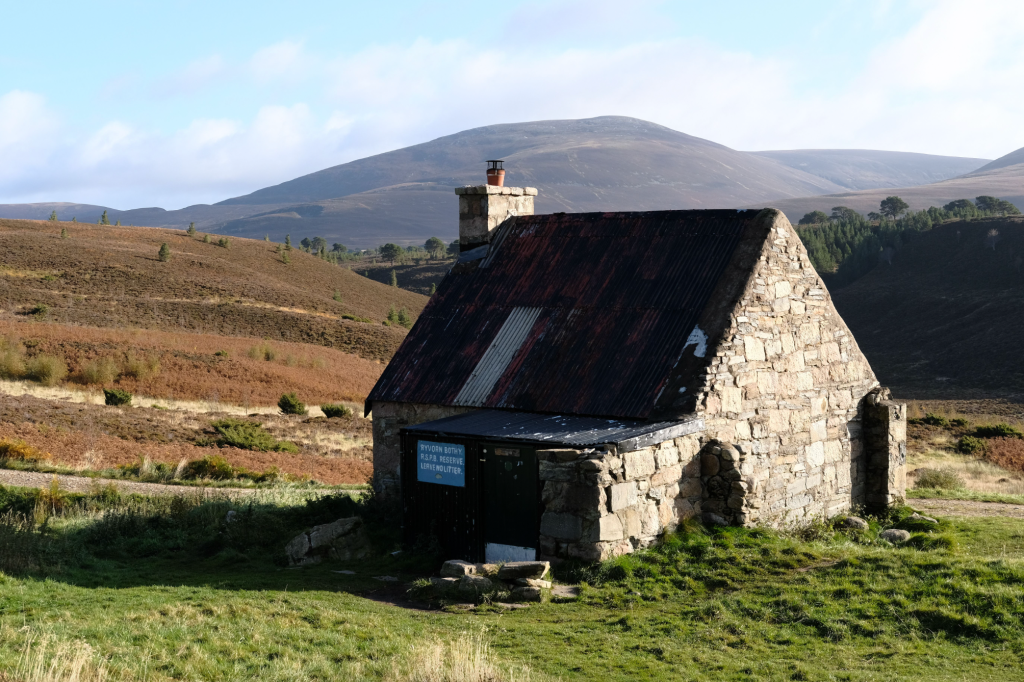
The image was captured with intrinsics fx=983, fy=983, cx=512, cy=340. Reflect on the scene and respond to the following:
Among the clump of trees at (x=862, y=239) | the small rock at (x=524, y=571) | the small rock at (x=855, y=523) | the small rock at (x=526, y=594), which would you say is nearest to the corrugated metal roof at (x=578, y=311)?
the small rock at (x=524, y=571)

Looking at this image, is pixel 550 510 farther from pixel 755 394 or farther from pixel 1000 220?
pixel 1000 220

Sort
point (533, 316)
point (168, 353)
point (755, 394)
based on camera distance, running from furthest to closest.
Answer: point (168, 353) < point (533, 316) < point (755, 394)

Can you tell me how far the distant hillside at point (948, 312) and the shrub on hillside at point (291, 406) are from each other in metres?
31.5

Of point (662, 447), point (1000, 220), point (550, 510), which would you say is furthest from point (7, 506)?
point (1000, 220)

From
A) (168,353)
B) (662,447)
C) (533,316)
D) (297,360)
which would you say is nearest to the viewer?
(662,447)

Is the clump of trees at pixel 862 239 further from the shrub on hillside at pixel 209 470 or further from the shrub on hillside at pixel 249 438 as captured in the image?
the shrub on hillside at pixel 209 470

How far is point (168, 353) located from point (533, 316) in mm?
34234

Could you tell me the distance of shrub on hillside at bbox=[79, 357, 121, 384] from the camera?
4041cm

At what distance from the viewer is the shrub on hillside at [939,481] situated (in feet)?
73.8

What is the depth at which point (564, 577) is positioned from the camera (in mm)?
11727

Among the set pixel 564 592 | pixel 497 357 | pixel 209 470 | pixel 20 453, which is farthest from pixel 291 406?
pixel 564 592

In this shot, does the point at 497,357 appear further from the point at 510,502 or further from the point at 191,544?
the point at 191,544

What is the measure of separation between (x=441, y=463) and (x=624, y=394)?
2692mm

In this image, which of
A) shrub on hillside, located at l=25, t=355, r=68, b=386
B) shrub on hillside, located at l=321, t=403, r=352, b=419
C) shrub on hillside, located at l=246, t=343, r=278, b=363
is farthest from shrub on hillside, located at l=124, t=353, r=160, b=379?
shrub on hillside, located at l=321, t=403, r=352, b=419
